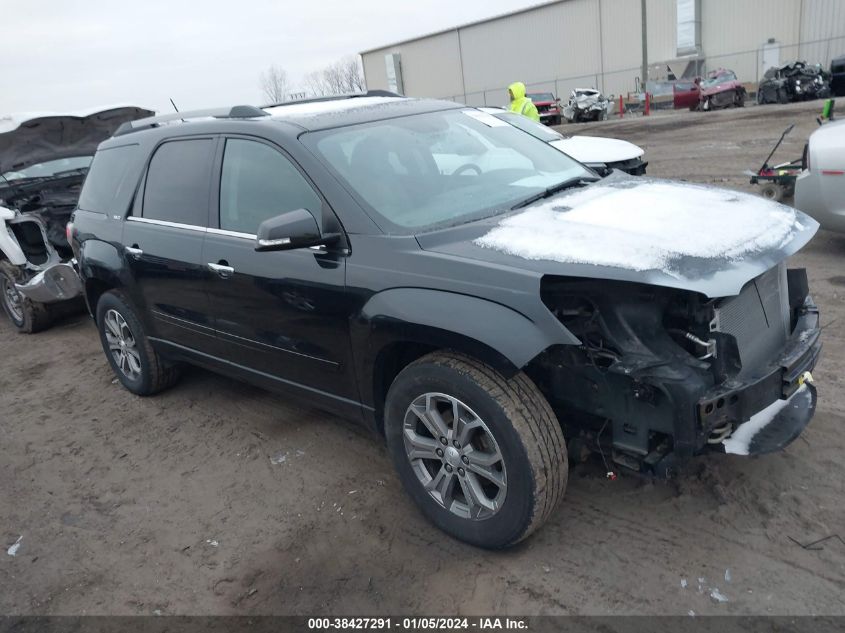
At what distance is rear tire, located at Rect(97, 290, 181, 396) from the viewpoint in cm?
493

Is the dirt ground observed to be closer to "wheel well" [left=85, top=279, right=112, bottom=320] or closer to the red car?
"wheel well" [left=85, top=279, right=112, bottom=320]

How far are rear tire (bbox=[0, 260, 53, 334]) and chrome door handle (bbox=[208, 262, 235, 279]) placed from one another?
438 cm

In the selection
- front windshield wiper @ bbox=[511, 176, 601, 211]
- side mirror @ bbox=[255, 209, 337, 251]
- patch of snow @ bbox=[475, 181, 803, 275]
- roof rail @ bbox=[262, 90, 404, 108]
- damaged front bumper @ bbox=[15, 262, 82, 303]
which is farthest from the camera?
damaged front bumper @ bbox=[15, 262, 82, 303]

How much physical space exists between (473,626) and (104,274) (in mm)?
3684

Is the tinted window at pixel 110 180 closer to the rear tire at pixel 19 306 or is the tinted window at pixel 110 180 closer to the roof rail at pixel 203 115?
the roof rail at pixel 203 115

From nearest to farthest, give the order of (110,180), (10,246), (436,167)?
(436,167)
(110,180)
(10,246)

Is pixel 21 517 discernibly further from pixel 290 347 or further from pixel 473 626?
pixel 473 626

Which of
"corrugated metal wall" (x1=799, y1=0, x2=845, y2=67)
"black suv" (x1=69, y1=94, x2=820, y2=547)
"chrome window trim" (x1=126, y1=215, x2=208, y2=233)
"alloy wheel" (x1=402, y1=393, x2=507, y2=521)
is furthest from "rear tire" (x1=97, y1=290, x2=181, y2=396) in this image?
"corrugated metal wall" (x1=799, y1=0, x2=845, y2=67)

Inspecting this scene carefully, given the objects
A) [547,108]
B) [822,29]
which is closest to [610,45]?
[822,29]

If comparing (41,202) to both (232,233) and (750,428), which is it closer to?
(232,233)

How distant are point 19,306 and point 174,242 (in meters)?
4.28

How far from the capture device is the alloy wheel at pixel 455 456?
289 centimetres

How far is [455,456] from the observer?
9.80ft

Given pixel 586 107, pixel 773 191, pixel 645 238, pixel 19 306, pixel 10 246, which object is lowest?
pixel 586 107
